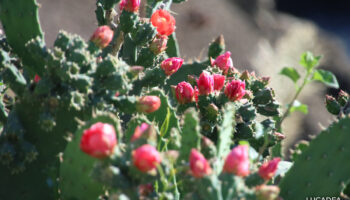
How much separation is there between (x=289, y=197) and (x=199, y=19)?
5493 mm

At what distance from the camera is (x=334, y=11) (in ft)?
25.8

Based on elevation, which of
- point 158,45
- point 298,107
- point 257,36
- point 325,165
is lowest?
point 325,165

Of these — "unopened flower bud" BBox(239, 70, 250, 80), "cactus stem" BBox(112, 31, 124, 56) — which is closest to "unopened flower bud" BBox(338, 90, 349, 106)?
"unopened flower bud" BBox(239, 70, 250, 80)

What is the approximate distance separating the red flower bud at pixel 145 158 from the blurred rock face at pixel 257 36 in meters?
4.67

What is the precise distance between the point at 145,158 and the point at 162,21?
99 cm

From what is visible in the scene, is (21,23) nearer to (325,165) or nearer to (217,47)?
(217,47)

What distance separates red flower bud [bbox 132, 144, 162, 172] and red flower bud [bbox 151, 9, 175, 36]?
954 millimetres

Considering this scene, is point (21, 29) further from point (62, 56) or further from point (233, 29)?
point (233, 29)

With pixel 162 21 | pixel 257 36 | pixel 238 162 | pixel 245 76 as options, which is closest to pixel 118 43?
pixel 162 21

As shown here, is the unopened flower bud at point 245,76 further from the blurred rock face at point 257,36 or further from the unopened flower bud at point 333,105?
the blurred rock face at point 257,36

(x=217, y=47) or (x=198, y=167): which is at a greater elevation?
(x=217, y=47)

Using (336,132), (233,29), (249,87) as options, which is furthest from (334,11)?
(336,132)

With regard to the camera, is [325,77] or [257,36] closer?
[325,77]

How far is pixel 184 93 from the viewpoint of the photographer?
194 centimetres
